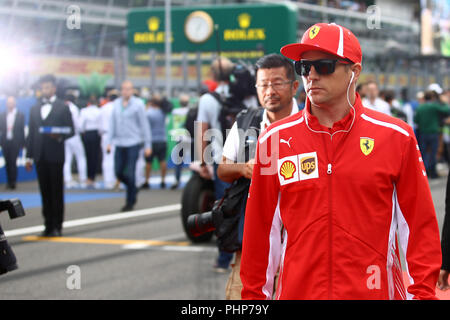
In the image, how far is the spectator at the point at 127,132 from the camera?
11.7m

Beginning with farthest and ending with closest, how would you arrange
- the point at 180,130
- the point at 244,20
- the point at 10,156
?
1. the point at 244,20
2. the point at 180,130
3. the point at 10,156

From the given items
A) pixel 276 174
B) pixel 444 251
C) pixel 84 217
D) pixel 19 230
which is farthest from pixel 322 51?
pixel 84 217

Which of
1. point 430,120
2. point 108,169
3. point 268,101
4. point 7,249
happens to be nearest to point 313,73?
point 268,101

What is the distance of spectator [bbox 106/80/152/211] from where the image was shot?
11.7 metres

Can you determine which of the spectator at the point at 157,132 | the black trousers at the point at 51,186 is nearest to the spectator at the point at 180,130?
the spectator at the point at 157,132

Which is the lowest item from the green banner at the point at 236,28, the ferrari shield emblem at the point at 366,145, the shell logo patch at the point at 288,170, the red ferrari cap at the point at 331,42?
the shell logo patch at the point at 288,170

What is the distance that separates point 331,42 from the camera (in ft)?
9.13

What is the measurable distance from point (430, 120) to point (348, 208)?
1454 centimetres

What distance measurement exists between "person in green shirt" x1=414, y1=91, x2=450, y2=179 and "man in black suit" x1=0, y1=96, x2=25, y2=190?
332 inches

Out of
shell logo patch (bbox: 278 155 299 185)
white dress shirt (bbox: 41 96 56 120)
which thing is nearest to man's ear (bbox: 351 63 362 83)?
shell logo patch (bbox: 278 155 299 185)

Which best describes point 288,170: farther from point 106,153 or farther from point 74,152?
point 74,152

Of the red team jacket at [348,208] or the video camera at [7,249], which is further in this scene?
the video camera at [7,249]

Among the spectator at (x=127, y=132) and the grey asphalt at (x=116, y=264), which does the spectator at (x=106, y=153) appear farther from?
the grey asphalt at (x=116, y=264)
